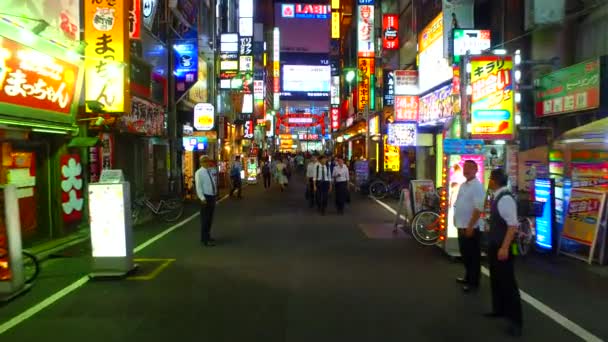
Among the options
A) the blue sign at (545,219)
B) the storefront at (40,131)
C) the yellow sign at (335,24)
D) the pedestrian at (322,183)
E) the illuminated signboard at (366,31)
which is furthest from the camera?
the yellow sign at (335,24)

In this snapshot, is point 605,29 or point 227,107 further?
point 227,107

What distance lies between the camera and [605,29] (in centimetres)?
1222

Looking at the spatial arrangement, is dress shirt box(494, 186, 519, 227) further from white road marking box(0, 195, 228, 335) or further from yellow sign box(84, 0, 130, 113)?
yellow sign box(84, 0, 130, 113)

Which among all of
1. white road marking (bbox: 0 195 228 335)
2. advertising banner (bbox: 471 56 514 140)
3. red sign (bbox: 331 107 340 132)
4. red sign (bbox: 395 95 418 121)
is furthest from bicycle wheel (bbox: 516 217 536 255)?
red sign (bbox: 331 107 340 132)

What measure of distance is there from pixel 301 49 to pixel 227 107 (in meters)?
49.5

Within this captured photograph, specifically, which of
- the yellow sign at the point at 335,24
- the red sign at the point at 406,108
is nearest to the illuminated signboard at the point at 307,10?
the yellow sign at the point at 335,24

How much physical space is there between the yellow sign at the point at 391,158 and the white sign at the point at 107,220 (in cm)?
2585

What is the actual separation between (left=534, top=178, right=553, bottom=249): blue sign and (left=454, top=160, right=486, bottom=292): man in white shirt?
3.33m

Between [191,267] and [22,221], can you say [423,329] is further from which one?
[22,221]

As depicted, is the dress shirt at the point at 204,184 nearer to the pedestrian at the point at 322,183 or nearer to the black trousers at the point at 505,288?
the pedestrian at the point at 322,183

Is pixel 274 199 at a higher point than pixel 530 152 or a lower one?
lower

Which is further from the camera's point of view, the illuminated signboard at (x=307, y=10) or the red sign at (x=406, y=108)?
the illuminated signboard at (x=307, y=10)

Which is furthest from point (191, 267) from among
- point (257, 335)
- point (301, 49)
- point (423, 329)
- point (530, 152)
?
point (301, 49)

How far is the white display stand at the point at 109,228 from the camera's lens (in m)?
8.07
